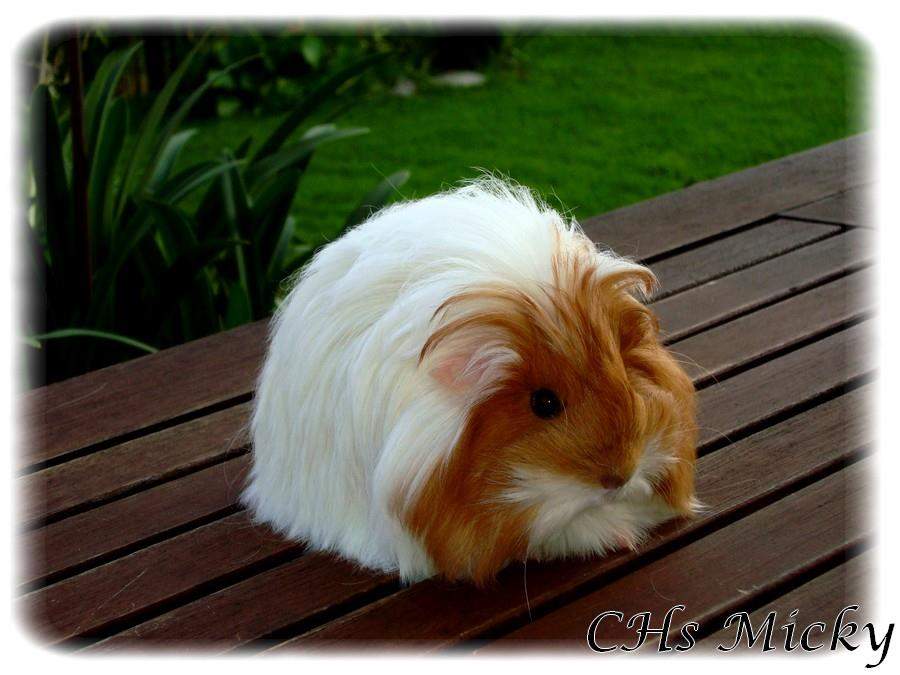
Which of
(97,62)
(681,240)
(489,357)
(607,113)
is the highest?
(489,357)

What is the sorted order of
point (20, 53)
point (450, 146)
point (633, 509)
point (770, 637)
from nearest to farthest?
point (770, 637) < point (633, 509) < point (20, 53) < point (450, 146)

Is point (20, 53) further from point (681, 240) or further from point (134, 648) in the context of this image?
point (134, 648)

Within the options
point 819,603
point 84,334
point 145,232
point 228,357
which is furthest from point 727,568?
point 145,232

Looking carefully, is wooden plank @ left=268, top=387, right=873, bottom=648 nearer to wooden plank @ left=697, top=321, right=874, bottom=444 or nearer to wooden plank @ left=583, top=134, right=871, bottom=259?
wooden plank @ left=697, top=321, right=874, bottom=444

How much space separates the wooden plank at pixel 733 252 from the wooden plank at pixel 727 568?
3.48 feet

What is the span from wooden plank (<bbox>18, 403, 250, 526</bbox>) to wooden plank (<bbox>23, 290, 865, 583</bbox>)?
0.04 metres

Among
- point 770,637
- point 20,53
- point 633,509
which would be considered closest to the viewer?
point 770,637

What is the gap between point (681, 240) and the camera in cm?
348

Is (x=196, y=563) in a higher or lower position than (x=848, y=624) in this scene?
lower

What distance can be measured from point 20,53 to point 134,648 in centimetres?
252

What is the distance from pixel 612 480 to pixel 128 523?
38.3 inches

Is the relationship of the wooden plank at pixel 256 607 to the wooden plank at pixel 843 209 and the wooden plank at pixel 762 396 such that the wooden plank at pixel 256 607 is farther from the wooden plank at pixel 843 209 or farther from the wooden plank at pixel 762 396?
the wooden plank at pixel 843 209

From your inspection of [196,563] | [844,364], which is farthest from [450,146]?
[196,563]

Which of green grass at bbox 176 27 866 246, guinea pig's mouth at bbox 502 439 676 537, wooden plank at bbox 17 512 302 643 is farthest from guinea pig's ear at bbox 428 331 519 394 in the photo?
green grass at bbox 176 27 866 246
